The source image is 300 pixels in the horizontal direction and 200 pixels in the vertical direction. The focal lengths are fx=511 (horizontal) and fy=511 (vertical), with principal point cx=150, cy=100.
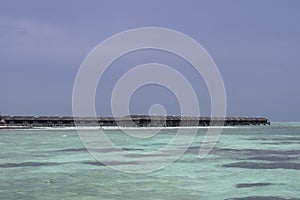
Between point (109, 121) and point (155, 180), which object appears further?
point (109, 121)

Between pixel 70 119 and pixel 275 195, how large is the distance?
3299 inches

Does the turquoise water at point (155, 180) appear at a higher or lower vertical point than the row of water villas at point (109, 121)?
higher

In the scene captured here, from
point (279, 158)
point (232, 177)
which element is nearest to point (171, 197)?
point (232, 177)

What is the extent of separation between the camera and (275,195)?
15.8 metres

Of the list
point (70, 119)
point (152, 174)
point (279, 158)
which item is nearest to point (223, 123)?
point (70, 119)

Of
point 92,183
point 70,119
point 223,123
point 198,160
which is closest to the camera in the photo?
point 92,183

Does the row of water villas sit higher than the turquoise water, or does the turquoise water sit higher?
the turquoise water

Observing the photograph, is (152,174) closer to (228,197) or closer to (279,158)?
(228,197)

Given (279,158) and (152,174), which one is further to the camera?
(279,158)

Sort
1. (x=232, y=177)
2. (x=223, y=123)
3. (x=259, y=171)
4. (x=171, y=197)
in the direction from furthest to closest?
1. (x=223, y=123)
2. (x=259, y=171)
3. (x=232, y=177)
4. (x=171, y=197)

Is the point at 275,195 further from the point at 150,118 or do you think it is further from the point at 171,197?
the point at 150,118

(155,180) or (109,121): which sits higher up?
(155,180)

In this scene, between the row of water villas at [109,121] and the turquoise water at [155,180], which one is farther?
the row of water villas at [109,121]

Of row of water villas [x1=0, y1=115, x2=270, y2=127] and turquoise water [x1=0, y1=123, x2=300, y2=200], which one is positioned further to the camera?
row of water villas [x1=0, y1=115, x2=270, y2=127]
